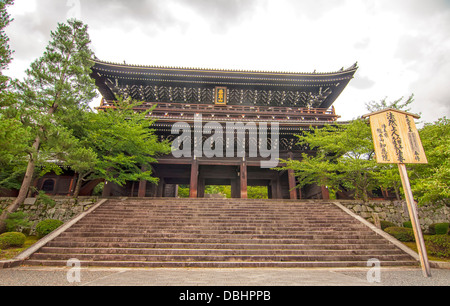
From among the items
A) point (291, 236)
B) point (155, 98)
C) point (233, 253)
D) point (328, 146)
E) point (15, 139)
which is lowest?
point (233, 253)

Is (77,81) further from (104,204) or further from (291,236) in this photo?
(291,236)

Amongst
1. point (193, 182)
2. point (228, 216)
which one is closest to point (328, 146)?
point (228, 216)

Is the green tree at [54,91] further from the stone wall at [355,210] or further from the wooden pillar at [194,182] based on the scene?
the wooden pillar at [194,182]

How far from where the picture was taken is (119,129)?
948 centimetres

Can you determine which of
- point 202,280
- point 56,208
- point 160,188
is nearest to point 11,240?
point 56,208

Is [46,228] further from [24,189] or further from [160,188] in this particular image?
[160,188]

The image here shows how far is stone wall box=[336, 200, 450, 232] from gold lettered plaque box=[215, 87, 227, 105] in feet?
36.3

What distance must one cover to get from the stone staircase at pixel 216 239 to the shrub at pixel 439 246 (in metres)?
1.15

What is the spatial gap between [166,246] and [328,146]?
8776mm

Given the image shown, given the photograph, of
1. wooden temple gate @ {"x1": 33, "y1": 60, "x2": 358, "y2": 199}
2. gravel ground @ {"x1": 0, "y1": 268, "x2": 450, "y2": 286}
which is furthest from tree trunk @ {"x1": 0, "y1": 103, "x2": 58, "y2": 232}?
wooden temple gate @ {"x1": 33, "y1": 60, "x2": 358, "y2": 199}

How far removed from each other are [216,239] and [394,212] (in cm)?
1054

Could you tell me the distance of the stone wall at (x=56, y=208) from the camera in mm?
9828

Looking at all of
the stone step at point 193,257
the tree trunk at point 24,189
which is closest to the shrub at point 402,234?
the stone step at point 193,257

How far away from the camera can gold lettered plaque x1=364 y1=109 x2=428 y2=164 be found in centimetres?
527
